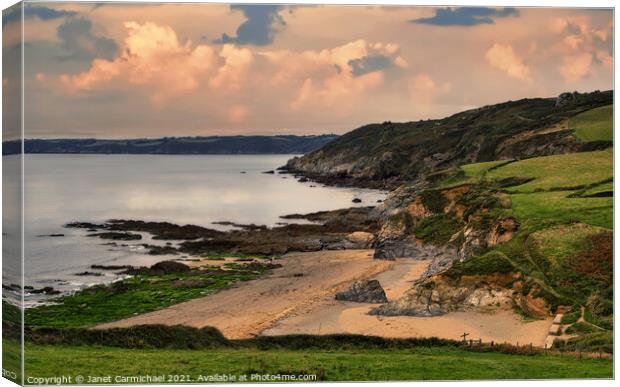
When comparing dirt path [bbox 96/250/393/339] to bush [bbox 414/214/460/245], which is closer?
dirt path [bbox 96/250/393/339]

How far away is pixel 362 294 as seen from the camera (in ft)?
105

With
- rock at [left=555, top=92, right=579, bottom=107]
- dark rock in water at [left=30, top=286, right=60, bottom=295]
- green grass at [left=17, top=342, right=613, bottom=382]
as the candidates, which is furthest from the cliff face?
dark rock in water at [left=30, top=286, right=60, bottom=295]

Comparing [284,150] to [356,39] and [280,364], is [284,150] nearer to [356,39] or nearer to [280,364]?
[356,39]

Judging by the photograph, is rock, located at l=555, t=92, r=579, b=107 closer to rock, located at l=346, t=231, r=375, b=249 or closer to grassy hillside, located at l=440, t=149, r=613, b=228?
grassy hillside, located at l=440, t=149, r=613, b=228

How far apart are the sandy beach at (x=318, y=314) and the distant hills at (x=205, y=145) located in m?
3.71

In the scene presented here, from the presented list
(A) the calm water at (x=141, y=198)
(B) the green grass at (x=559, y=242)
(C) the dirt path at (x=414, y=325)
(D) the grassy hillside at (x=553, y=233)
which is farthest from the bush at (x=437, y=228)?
(C) the dirt path at (x=414, y=325)

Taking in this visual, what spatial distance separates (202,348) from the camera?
1169 inches

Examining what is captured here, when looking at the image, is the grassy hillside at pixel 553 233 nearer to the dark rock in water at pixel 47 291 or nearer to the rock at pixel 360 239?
the rock at pixel 360 239

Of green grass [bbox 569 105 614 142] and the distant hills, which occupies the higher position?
green grass [bbox 569 105 614 142]

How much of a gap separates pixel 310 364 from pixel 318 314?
2871mm

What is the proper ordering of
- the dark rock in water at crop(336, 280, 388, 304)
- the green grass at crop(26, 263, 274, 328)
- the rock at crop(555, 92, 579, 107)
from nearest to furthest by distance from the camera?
the green grass at crop(26, 263, 274, 328) → the dark rock in water at crop(336, 280, 388, 304) → the rock at crop(555, 92, 579, 107)

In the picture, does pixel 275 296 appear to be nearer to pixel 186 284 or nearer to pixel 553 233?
pixel 186 284

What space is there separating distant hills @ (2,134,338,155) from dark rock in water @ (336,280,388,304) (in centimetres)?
475

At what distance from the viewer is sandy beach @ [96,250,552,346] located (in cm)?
3022
